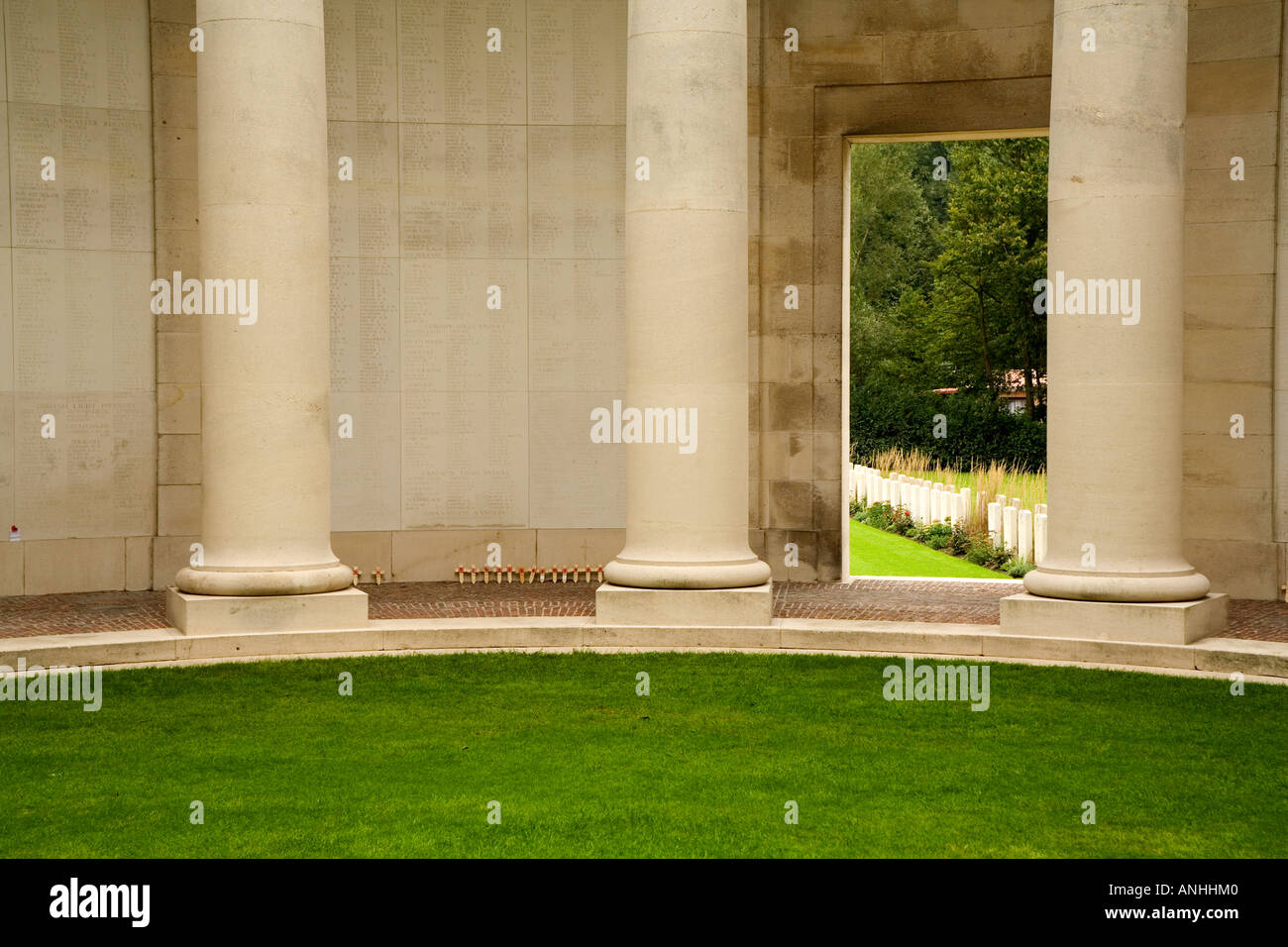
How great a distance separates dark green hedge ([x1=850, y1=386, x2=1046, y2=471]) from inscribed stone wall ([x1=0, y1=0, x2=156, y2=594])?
247 feet

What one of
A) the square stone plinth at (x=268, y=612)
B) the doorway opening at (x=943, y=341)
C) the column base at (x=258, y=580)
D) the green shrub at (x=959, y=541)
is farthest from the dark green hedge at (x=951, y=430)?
the column base at (x=258, y=580)

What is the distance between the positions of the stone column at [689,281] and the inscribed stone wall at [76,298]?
19.3 metres

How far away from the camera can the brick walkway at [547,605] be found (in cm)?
Answer: 4078

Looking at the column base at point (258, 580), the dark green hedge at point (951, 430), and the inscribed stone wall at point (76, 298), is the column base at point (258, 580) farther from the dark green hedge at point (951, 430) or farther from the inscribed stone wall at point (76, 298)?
the dark green hedge at point (951, 430)

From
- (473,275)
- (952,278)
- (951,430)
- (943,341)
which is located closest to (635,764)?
(473,275)

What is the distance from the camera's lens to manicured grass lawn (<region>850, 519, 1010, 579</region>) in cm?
6706

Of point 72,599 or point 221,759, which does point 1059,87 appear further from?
point 72,599

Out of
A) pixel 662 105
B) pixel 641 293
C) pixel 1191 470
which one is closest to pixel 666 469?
pixel 641 293

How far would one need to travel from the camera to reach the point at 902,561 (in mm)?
70375

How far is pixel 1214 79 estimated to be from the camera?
4825 cm

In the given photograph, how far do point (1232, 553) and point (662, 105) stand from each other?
23549mm

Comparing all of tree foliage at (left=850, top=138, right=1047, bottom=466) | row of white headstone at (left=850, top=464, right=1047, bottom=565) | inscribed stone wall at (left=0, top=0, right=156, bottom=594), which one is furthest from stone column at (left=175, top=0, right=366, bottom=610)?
tree foliage at (left=850, top=138, right=1047, bottom=466)

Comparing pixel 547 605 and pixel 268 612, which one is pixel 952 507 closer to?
pixel 547 605

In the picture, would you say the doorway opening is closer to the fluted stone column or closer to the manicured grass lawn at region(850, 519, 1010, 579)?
the manicured grass lawn at region(850, 519, 1010, 579)
